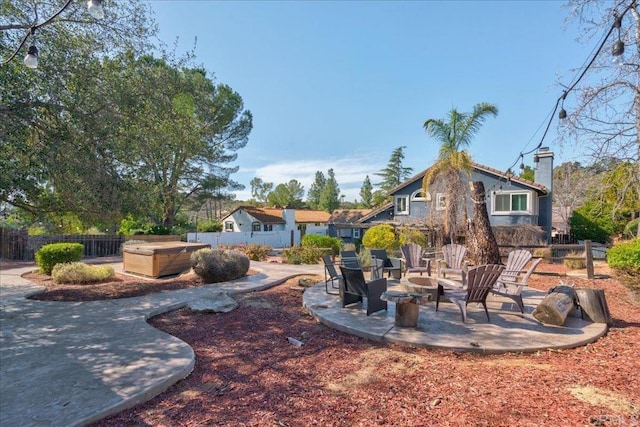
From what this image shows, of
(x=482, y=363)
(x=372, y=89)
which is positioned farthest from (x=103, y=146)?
(x=372, y=89)

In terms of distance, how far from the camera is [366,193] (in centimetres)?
4950

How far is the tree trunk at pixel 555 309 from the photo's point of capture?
5.02 meters

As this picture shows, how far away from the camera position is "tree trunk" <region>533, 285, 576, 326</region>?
198 inches

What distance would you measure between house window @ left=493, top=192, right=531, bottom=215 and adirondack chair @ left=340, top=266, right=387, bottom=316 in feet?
52.1

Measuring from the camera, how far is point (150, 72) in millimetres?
7629

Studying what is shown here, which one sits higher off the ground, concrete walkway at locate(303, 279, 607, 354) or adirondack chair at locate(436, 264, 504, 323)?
adirondack chair at locate(436, 264, 504, 323)

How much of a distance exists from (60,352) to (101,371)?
3.75ft

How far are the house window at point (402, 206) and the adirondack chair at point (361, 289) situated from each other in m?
16.0

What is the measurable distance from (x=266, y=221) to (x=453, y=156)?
21409mm

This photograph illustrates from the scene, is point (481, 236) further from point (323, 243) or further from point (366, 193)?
point (366, 193)

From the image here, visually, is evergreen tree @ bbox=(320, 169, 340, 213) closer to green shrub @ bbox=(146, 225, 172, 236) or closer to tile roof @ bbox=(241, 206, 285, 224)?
tile roof @ bbox=(241, 206, 285, 224)

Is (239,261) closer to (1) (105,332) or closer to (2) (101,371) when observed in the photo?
(1) (105,332)

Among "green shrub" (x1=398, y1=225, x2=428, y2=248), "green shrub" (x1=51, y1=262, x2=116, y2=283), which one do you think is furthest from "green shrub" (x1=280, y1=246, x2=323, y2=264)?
"green shrub" (x1=51, y1=262, x2=116, y2=283)

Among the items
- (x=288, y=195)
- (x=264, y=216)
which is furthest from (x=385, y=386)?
(x=288, y=195)
